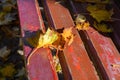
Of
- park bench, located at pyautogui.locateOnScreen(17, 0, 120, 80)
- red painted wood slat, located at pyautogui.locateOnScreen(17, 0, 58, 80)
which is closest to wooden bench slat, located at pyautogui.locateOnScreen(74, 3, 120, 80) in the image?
park bench, located at pyautogui.locateOnScreen(17, 0, 120, 80)

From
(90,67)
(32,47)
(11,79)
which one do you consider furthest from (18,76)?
(90,67)

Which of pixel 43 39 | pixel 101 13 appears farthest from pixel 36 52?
pixel 101 13

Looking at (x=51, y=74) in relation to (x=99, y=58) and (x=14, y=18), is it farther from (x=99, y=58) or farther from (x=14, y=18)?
(x=14, y=18)

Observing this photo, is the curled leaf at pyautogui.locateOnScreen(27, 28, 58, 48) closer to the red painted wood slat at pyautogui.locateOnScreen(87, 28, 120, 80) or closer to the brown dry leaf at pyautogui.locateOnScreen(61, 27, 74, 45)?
the brown dry leaf at pyautogui.locateOnScreen(61, 27, 74, 45)

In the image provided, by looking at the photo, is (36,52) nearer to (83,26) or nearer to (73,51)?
(73,51)

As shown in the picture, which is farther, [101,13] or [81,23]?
[101,13]
